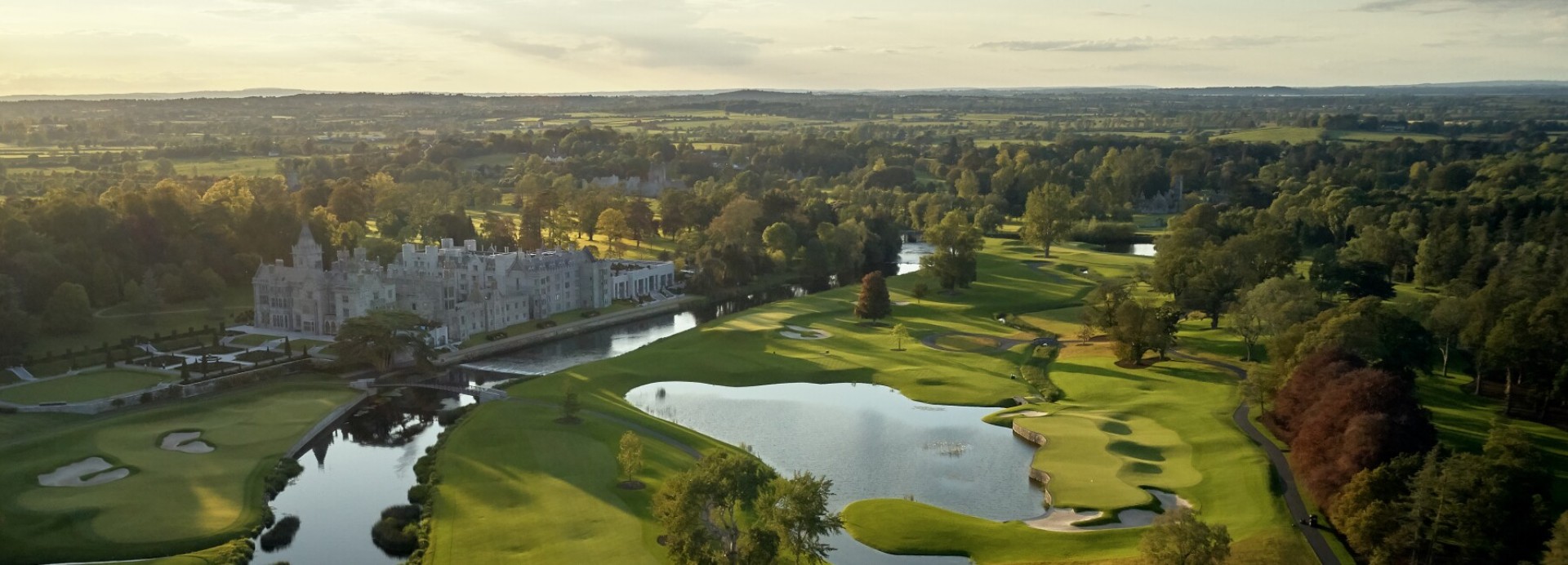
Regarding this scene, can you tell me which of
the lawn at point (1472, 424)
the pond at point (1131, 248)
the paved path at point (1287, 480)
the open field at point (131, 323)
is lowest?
the pond at point (1131, 248)

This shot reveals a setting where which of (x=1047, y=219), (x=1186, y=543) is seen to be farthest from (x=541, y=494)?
(x=1047, y=219)

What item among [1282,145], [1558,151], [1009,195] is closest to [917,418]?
[1009,195]

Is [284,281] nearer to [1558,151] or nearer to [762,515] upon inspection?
[762,515]

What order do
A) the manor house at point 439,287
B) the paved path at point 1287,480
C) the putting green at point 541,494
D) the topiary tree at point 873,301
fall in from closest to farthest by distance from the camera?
the paved path at point 1287,480 → the putting green at point 541,494 → the manor house at point 439,287 → the topiary tree at point 873,301

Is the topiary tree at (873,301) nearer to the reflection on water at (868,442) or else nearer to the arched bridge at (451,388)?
the reflection on water at (868,442)

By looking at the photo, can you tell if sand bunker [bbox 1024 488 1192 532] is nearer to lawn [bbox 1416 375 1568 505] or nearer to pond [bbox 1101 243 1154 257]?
lawn [bbox 1416 375 1568 505]

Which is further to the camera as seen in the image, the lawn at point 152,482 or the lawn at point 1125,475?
the lawn at point 152,482

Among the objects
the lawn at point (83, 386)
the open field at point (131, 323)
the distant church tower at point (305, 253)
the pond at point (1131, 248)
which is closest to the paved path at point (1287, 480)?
the lawn at point (83, 386)
